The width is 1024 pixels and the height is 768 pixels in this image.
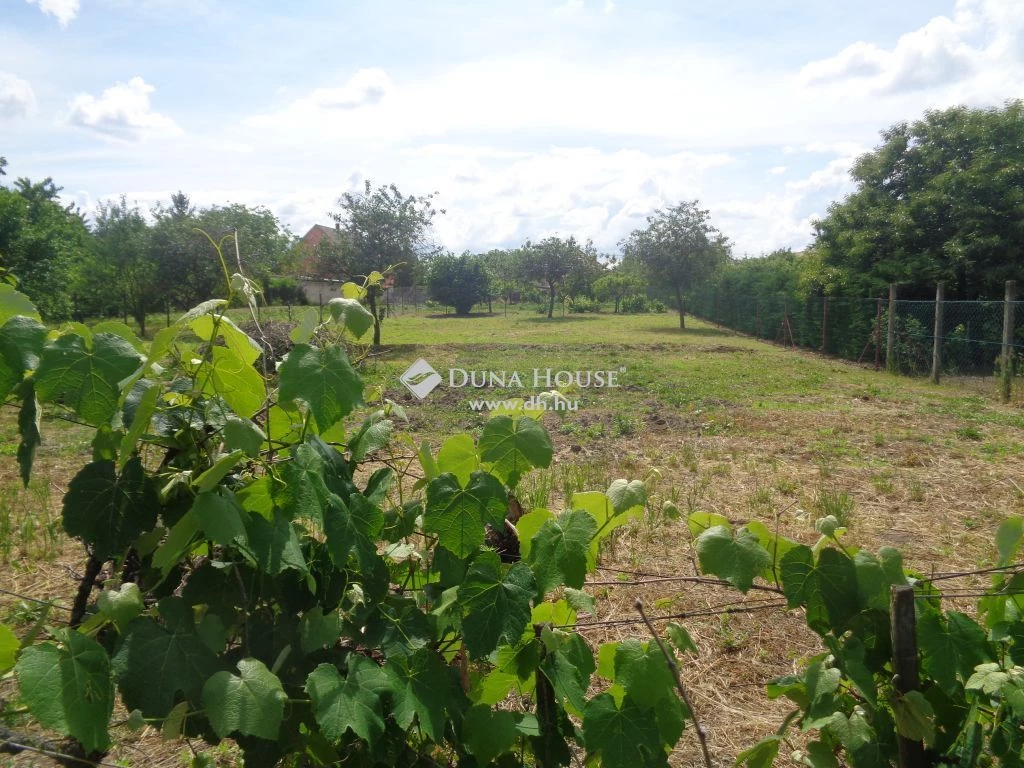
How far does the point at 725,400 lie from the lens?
960 centimetres

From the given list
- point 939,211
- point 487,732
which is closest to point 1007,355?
point 939,211

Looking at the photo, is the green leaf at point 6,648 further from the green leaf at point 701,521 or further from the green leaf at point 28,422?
the green leaf at point 701,521

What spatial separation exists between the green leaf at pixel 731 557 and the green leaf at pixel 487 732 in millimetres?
409

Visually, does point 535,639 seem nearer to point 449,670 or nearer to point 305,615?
point 449,670

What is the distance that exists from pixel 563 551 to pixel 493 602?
5.3 inches

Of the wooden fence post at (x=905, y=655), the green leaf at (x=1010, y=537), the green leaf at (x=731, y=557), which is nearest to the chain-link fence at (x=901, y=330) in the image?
the green leaf at (x=1010, y=537)

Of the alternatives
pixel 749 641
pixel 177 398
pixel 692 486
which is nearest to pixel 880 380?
pixel 692 486

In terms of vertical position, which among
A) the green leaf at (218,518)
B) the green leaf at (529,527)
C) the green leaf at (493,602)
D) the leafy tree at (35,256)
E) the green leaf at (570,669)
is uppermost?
the leafy tree at (35,256)

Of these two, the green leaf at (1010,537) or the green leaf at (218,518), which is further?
the green leaf at (1010,537)

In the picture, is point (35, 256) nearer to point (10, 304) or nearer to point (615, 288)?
point (10, 304)

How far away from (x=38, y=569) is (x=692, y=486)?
13.9 feet

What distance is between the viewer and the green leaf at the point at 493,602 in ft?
3.44

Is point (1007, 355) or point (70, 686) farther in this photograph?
point (1007, 355)

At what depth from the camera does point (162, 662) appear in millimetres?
950
